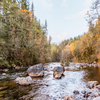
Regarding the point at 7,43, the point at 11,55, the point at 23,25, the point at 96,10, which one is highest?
the point at 96,10

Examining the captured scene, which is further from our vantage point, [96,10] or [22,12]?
[22,12]

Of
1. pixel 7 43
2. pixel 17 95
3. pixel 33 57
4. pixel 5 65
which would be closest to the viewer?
pixel 17 95

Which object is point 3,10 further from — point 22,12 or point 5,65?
point 5,65

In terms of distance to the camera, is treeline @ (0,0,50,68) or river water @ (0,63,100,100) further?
treeline @ (0,0,50,68)

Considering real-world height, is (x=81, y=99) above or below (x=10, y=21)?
below

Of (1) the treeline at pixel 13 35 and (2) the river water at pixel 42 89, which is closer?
(2) the river water at pixel 42 89

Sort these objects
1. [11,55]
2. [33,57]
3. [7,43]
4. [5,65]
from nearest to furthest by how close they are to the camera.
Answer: [5,65] < [7,43] < [11,55] < [33,57]

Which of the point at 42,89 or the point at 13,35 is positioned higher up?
the point at 13,35

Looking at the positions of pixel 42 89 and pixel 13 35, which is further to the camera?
pixel 13 35

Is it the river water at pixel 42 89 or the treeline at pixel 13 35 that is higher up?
the treeline at pixel 13 35

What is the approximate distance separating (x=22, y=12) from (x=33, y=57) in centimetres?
1130

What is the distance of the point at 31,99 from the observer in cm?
452

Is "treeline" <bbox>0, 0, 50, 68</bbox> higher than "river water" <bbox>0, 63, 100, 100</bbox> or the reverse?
higher

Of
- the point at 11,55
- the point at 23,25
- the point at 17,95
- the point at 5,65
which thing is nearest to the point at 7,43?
the point at 11,55
